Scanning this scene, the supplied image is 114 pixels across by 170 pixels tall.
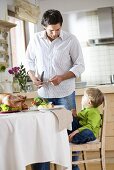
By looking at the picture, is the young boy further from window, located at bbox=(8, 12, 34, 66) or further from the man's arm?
window, located at bbox=(8, 12, 34, 66)

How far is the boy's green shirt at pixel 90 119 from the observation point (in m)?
2.99

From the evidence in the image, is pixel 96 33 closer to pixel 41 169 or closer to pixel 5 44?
pixel 5 44

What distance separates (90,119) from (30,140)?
93 centimetres

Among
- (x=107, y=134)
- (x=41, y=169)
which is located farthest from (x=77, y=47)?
(x=107, y=134)

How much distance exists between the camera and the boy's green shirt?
9.82 ft

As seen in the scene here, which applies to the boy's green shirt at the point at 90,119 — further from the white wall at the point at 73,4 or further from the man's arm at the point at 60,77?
the white wall at the point at 73,4

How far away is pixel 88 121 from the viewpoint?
3012mm

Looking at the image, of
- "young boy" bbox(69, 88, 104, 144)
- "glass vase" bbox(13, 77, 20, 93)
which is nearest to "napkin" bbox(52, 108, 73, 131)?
"young boy" bbox(69, 88, 104, 144)

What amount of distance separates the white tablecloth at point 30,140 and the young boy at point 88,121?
0.52 m

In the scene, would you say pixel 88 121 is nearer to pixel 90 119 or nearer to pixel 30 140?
pixel 90 119

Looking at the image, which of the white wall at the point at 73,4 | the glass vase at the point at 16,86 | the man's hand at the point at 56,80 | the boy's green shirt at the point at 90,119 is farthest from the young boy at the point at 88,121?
the white wall at the point at 73,4

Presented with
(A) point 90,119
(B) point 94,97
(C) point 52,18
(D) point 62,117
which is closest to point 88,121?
(A) point 90,119

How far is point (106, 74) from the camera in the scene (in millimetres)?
6168

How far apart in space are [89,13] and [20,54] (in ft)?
4.31
